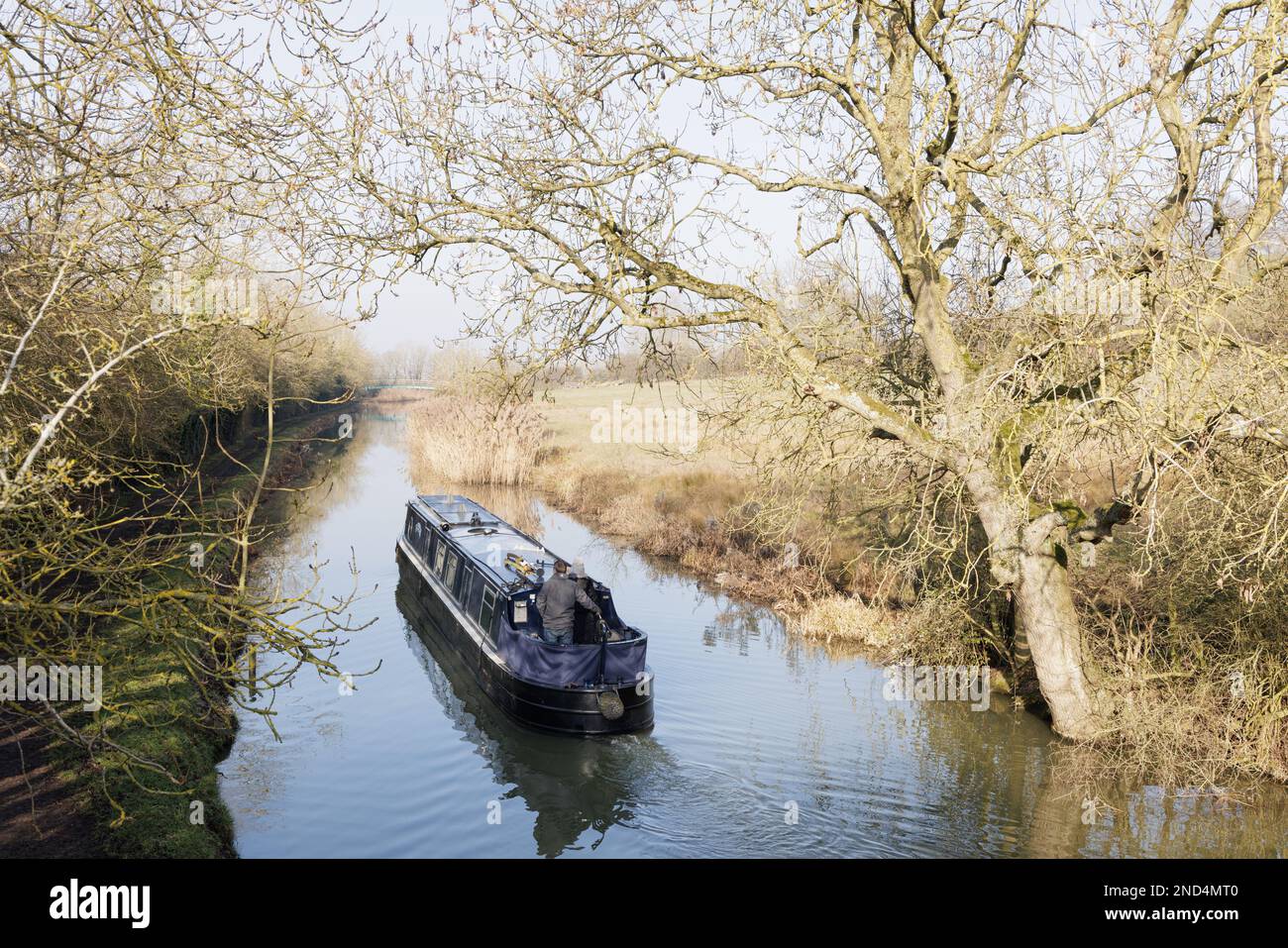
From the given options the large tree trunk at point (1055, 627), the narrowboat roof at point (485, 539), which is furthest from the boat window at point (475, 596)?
the large tree trunk at point (1055, 627)

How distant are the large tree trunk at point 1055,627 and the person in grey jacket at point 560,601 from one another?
195 inches

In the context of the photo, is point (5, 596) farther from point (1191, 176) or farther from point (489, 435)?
point (489, 435)

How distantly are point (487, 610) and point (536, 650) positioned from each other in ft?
7.00

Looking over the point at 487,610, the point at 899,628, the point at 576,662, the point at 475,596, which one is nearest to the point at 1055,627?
the point at 899,628

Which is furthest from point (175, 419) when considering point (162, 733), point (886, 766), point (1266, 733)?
point (1266, 733)

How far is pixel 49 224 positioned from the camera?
22.7 ft

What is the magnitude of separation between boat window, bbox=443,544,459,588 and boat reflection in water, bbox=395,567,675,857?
2.80 metres

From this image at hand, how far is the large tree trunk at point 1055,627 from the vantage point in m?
10.9

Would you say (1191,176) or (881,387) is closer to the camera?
(1191,176)

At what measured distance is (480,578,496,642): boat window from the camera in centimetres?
1338

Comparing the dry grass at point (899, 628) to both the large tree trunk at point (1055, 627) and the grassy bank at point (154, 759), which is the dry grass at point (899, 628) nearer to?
the large tree trunk at point (1055, 627)

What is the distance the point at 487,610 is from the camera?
13.7 meters

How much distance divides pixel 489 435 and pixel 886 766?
72.3ft

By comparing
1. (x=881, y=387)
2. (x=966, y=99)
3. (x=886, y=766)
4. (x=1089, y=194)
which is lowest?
(x=886, y=766)
